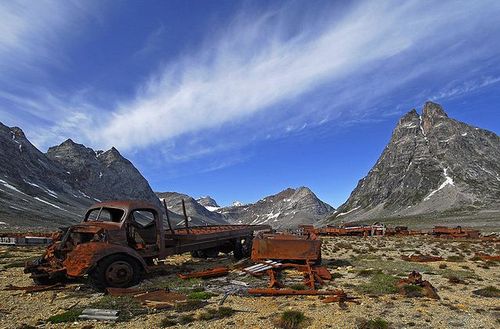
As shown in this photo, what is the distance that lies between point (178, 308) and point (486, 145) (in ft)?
602

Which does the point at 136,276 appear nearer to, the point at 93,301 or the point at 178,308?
the point at 93,301

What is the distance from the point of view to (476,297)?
10211 mm

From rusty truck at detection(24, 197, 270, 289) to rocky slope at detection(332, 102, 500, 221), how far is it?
121 m

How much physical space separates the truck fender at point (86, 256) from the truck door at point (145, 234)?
164 cm

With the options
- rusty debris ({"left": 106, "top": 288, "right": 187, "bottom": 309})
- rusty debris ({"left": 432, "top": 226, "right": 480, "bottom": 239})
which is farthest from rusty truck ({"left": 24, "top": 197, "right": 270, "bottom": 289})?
rusty debris ({"left": 432, "top": 226, "right": 480, "bottom": 239})

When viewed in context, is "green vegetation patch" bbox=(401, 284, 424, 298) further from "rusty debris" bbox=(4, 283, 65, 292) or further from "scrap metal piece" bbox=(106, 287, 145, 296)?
"rusty debris" bbox=(4, 283, 65, 292)

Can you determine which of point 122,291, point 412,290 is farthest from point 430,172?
point 122,291

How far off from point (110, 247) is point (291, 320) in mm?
6255

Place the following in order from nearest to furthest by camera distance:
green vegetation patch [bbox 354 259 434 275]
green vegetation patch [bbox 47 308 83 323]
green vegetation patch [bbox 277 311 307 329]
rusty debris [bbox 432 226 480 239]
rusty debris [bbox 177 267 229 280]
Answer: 1. green vegetation patch [bbox 277 311 307 329]
2. green vegetation patch [bbox 47 308 83 323]
3. rusty debris [bbox 177 267 229 280]
4. green vegetation patch [bbox 354 259 434 275]
5. rusty debris [bbox 432 226 480 239]

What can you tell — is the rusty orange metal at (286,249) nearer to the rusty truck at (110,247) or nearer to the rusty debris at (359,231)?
the rusty truck at (110,247)

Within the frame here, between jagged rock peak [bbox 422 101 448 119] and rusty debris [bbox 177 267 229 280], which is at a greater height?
jagged rock peak [bbox 422 101 448 119]

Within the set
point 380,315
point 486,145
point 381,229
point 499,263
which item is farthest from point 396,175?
point 380,315

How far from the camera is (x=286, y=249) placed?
15.2 metres

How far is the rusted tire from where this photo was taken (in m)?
11.3
